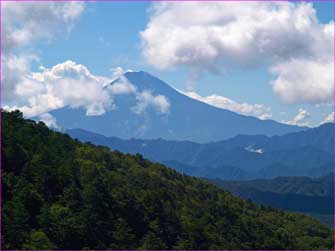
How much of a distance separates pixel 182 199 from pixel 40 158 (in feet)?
167

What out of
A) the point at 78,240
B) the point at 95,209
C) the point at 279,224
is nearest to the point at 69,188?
the point at 95,209

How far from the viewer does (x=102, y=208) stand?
98.1 meters

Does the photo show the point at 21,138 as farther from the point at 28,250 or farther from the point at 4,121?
the point at 28,250

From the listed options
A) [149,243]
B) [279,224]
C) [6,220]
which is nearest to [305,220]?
[279,224]

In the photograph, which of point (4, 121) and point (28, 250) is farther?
point (4, 121)

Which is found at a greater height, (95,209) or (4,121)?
(4,121)

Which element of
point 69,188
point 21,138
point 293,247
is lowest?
point 293,247

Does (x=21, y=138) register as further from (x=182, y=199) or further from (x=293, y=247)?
(x=293, y=247)

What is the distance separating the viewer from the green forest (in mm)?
83188

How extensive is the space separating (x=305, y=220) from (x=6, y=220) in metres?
131

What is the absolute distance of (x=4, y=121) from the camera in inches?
4744

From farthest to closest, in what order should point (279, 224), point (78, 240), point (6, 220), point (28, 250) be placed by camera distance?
point (279, 224) < point (78, 240) < point (6, 220) < point (28, 250)

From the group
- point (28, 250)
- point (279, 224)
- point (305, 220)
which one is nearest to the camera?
point (28, 250)

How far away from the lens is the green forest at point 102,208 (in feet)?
273
